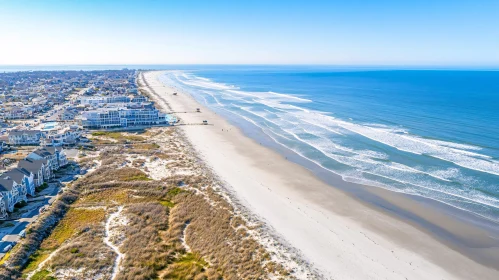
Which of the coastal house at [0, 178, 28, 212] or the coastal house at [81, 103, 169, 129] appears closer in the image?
the coastal house at [0, 178, 28, 212]

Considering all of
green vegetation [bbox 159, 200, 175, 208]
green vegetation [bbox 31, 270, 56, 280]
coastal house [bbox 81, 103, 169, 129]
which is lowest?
green vegetation [bbox 31, 270, 56, 280]

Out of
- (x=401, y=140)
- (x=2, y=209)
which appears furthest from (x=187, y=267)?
(x=401, y=140)

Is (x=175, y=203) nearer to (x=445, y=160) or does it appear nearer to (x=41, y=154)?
(x=41, y=154)

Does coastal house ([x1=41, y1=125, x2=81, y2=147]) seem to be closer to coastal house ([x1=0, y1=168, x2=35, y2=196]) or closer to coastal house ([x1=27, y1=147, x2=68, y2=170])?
coastal house ([x1=27, y1=147, x2=68, y2=170])

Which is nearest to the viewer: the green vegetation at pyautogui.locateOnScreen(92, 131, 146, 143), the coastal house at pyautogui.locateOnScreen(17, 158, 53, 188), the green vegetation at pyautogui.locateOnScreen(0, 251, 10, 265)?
the green vegetation at pyautogui.locateOnScreen(0, 251, 10, 265)

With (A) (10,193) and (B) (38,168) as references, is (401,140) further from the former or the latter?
(A) (10,193)

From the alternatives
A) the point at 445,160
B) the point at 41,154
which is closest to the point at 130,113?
the point at 41,154

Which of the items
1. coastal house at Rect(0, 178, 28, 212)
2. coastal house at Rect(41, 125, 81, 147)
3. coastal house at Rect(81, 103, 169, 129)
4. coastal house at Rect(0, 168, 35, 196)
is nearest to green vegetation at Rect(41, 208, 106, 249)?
coastal house at Rect(0, 178, 28, 212)

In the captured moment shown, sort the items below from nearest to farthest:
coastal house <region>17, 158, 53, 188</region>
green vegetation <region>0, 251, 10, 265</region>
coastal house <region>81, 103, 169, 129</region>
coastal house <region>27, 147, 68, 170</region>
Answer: green vegetation <region>0, 251, 10, 265</region>, coastal house <region>17, 158, 53, 188</region>, coastal house <region>27, 147, 68, 170</region>, coastal house <region>81, 103, 169, 129</region>

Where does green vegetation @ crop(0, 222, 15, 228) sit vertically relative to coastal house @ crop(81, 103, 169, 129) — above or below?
below
